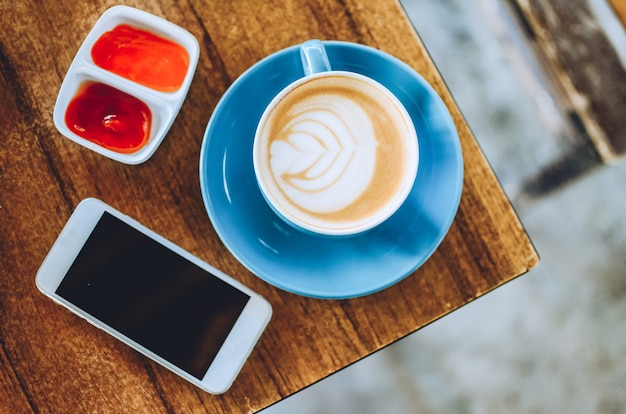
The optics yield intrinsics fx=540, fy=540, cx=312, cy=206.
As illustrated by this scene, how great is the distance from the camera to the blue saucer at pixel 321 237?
0.72 m

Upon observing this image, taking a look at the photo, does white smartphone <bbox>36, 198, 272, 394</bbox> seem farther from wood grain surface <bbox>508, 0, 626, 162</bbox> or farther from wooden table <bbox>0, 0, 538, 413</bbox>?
wood grain surface <bbox>508, 0, 626, 162</bbox>

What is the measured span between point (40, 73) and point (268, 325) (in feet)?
1.62

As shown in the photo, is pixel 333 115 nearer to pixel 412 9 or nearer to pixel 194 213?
pixel 194 213

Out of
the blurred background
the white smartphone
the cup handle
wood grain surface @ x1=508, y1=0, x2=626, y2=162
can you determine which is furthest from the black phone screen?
wood grain surface @ x1=508, y1=0, x2=626, y2=162

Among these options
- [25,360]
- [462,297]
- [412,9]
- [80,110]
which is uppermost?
[80,110]

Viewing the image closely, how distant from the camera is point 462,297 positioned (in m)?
0.79

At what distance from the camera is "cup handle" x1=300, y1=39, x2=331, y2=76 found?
678mm

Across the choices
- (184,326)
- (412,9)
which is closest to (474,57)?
(412,9)

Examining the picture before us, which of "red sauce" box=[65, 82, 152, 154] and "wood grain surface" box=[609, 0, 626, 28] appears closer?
"red sauce" box=[65, 82, 152, 154]

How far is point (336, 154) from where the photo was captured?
0.73 metres

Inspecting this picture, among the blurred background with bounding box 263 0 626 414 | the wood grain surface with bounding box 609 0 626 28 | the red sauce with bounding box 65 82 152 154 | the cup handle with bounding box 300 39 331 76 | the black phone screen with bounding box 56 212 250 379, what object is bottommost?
the blurred background with bounding box 263 0 626 414

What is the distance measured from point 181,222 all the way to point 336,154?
245mm

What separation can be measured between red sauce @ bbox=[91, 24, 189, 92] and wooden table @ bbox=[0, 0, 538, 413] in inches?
1.3

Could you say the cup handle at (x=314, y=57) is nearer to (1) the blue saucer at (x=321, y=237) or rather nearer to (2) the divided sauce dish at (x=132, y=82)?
(1) the blue saucer at (x=321, y=237)
